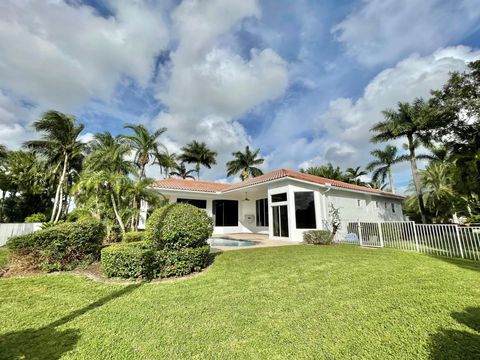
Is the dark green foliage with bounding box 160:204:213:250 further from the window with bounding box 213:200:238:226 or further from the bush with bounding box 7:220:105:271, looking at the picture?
the window with bounding box 213:200:238:226

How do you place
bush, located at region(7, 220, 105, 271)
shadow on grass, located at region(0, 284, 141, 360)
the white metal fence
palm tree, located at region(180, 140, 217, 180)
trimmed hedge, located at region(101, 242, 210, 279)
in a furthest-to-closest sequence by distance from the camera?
palm tree, located at region(180, 140, 217, 180) → the white metal fence → bush, located at region(7, 220, 105, 271) → trimmed hedge, located at region(101, 242, 210, 279) → shadow on grass, located at region(0, 284, 141, 360)

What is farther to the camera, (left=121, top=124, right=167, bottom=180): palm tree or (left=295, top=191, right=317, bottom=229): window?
(left=295, top=191, right=317, bottom=229): window

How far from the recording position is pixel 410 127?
61.7 ft

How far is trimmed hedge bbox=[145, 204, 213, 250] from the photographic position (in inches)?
265

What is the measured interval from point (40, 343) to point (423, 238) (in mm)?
13549

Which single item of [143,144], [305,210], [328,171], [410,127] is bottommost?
[305,210]

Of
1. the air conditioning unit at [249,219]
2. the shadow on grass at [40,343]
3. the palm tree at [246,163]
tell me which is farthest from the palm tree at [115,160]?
the palm tree at [246,163]

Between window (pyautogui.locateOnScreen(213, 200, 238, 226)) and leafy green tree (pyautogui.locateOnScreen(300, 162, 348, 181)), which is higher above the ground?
leafy green tree (pyautogui.locateOnScreen(300, 162, 348, 181))

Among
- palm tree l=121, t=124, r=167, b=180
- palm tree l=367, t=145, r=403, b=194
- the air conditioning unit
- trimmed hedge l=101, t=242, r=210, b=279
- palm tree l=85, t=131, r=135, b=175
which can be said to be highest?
palm tree l=367, t=145, r=403, b=194

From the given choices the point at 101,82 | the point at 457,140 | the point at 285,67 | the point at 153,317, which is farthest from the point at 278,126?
the point at 153,317

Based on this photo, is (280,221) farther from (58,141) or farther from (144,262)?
(58,141)

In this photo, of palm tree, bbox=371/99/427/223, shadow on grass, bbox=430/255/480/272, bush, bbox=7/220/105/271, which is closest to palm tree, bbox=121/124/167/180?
bush, bbox=7/220/105/271

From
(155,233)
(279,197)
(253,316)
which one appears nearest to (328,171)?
(279,197)

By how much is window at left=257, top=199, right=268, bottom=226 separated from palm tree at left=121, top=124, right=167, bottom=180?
1144cm
